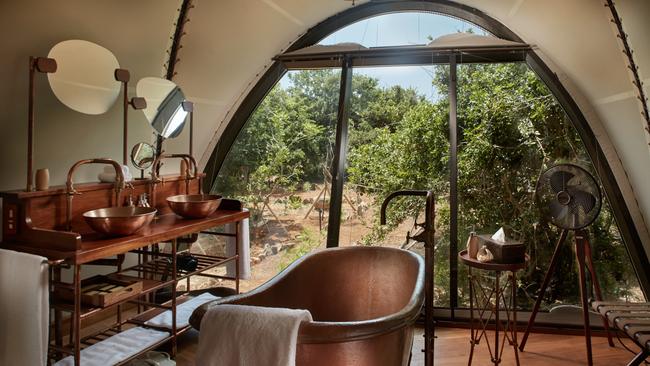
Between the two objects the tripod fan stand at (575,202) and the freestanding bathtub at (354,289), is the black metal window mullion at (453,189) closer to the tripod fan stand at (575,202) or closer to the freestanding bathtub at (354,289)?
the tripod fan stand at (575,202)

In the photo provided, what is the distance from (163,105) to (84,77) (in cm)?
64

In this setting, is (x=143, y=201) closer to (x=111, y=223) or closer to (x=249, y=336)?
(x=111, y=223)

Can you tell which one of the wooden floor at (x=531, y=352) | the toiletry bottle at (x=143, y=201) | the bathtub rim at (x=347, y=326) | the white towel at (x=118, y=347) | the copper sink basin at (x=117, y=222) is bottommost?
the wooden floor at (x=531, y=352)

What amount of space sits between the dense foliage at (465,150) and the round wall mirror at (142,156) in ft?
3.59

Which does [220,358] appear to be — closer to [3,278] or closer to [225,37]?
[3,278]

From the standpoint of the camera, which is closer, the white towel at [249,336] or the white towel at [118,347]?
the white towel at [249,336]

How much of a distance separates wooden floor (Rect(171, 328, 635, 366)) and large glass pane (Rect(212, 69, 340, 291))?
1.03 meters

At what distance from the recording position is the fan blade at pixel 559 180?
2527 mm

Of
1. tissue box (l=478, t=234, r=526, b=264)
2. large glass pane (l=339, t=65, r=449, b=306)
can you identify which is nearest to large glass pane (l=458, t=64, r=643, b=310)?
large glass pane (l=339, t=65, r=449, b=306)

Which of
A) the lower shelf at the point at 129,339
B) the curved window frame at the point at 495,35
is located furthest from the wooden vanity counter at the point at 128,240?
the curved window frame at the point at 495,35

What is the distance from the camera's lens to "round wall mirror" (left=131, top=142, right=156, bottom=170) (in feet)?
9.24

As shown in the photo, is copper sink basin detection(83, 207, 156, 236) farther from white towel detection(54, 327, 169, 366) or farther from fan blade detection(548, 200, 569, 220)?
fan blade detection(548, 200, 569, 220)

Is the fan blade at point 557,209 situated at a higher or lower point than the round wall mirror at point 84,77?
lower

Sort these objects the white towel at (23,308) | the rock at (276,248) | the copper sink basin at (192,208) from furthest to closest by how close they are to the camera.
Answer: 1. the rock at (276,248)
2. the copper sink basin at (192,208)
3. the white towel at (23,308)
